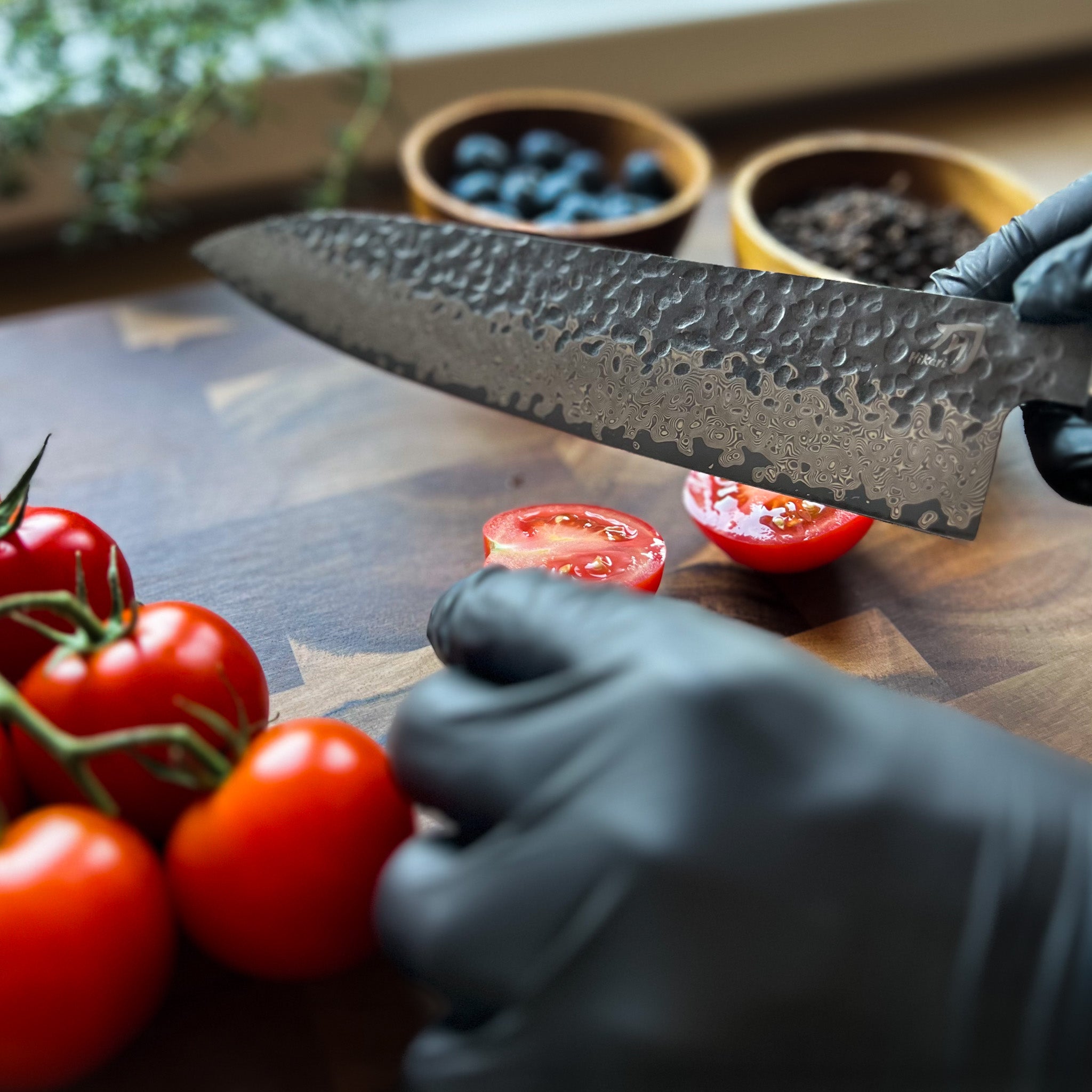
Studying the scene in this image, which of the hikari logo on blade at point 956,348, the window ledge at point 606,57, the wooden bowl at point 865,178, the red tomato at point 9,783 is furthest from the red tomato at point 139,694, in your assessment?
the window ledge at point 606,57

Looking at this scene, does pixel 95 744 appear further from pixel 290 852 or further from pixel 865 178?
pixel 865 178

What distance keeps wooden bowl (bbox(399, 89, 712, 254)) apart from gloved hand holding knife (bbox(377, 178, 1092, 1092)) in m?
0.60

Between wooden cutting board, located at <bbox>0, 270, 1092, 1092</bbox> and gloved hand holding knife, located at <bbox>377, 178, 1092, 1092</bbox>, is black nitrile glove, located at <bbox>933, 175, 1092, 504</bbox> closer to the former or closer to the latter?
wooden cutting board, located at <bbox>0, 270, 1092, 1092</bbox>

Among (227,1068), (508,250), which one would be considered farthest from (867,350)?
(227,1068)

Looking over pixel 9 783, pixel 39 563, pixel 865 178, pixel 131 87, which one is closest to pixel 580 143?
pixel 865 178

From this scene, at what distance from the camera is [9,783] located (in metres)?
0.64

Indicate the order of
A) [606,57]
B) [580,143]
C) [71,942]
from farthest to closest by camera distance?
[606,57], [580,143], [71,942]

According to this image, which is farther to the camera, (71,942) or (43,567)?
(43,567)

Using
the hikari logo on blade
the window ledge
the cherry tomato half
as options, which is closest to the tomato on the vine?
the cherry tomato half

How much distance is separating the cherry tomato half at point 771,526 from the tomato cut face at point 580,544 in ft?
0.20

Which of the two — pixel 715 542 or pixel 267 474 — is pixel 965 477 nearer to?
pixel 715 542

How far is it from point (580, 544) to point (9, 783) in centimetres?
45

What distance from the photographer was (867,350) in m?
0.80

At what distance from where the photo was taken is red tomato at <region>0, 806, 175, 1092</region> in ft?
1.73
